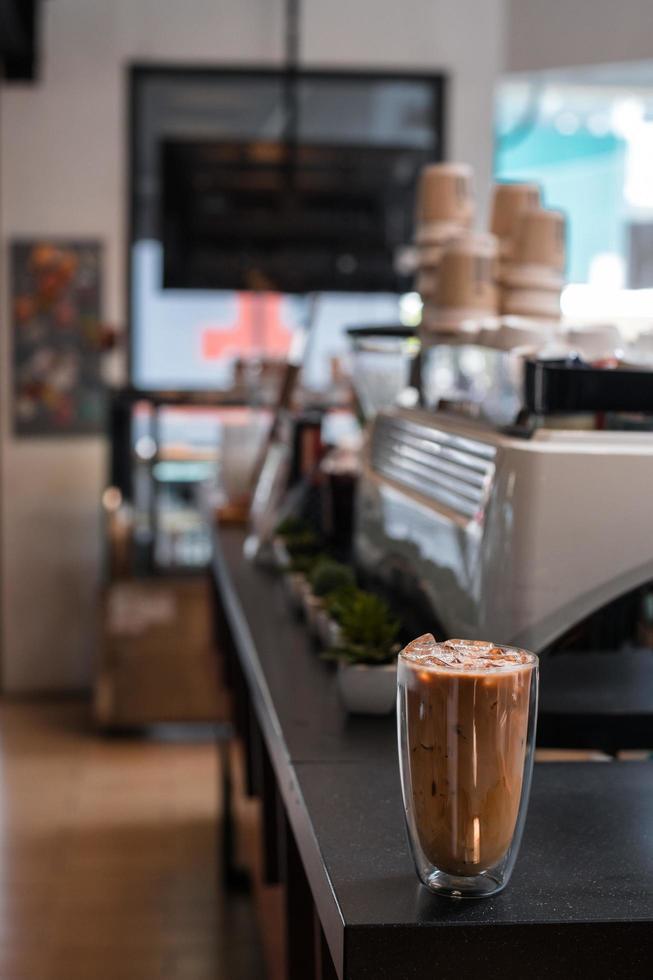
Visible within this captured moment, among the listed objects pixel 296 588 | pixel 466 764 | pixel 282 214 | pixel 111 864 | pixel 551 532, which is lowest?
pixel 111 864

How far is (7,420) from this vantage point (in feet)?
19.6

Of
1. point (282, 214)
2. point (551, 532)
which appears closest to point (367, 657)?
point (551, 532)

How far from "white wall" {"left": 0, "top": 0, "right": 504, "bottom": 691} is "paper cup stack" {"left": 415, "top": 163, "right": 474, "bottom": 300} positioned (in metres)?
3.85

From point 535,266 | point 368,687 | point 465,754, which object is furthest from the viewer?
point 535,266

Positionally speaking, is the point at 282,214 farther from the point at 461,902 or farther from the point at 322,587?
the point at 461,902

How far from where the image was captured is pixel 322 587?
2.04 m

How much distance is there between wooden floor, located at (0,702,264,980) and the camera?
335 cm

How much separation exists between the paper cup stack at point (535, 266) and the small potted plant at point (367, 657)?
2.21 ft

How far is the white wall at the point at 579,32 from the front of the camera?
583 cm

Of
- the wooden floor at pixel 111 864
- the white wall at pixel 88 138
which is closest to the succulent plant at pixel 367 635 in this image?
the wooden floor at pixel 111 864

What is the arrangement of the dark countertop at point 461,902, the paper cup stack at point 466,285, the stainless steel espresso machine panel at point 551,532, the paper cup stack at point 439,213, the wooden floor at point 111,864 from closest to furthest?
the dark countertop at point 461,902 < the stainless steel espresso machine panel at point 551,532 < the paper cup stack at point 466,285 < the paper cup stack at point 439,213 < the wooden floor at point 111,864

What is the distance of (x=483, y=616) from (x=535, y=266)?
84 centimetres

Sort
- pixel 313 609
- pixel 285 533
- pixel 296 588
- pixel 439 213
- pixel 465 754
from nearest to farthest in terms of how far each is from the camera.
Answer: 1. pixel 465 754
2. pixel 313 609
3. pixel 296 588
4. pixel 439 213
5. pixel 285 533

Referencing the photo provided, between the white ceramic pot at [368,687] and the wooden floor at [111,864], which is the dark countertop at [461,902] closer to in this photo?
the white ceramic pot at [368,687]
